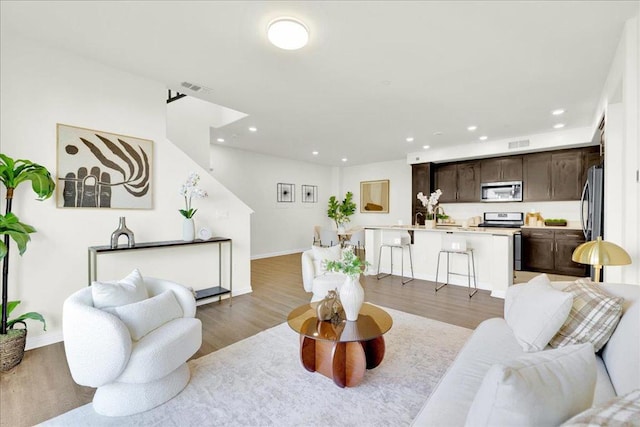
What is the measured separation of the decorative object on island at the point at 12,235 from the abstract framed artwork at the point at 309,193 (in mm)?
6500

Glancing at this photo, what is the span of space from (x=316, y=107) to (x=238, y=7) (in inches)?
83.9

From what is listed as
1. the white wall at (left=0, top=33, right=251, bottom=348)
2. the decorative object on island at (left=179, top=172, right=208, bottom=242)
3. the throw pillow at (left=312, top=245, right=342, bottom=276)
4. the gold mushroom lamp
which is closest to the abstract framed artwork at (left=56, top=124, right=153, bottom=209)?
the white wall at (left=0, top=33, right=251, bottom=348)

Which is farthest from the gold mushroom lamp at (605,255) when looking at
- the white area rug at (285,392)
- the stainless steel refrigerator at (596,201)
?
the stainless steel refrigerator at (596,201)

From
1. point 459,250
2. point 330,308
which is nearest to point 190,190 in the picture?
point 330,308

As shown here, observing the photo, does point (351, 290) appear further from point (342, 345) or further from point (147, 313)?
point (147, 313)

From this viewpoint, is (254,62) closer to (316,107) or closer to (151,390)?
(316,107)

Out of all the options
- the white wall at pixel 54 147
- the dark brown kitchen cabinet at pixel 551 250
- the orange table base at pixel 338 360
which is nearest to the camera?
the orange table base at pixel 338 360

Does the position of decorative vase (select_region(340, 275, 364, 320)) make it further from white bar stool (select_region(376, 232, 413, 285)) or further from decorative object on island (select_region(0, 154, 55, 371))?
white bar stool (select_region(376, 232, 413, 285))

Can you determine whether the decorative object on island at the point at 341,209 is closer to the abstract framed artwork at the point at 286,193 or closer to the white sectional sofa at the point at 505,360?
the abstract framed artwork at the point at 286,193

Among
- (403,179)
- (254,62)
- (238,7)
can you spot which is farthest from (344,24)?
(403,179)

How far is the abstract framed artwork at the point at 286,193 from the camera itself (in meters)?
7.97

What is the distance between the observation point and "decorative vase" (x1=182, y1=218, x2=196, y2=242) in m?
3.53

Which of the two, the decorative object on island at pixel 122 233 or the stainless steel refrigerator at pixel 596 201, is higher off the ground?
the stainless steel refrigerator at pixel 596 201

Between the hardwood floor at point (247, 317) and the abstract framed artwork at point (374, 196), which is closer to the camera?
the hardwood floor at point (247, 317)
